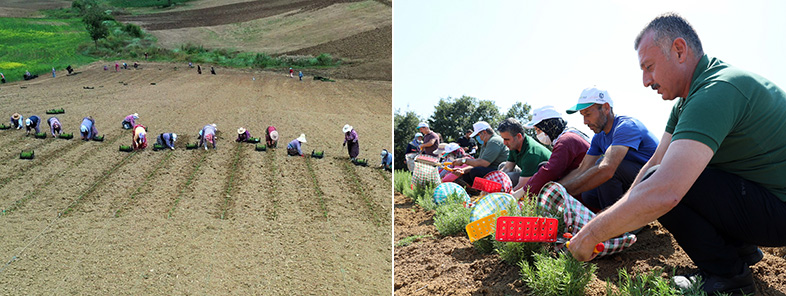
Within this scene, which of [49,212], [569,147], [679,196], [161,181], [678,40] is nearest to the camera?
[679,196]

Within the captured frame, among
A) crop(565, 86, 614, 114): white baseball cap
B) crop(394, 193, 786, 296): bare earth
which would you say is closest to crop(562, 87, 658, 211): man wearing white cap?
crop(565, 86, 614, 114): white baseball cap

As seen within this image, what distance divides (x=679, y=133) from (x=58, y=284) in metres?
5.49

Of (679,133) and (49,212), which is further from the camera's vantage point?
(49,212)

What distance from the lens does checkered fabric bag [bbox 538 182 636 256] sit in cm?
209

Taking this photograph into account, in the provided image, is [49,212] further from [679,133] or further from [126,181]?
[679,133]

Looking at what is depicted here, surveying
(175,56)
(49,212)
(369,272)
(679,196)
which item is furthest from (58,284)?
(175,56)

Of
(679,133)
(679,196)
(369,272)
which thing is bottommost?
(369,272)

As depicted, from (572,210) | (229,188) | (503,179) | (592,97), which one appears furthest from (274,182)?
(572,210)

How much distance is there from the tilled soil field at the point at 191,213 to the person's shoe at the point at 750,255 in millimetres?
3473

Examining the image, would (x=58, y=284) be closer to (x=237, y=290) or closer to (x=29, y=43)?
(x=237, y=290)

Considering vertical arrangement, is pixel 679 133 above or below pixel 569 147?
above

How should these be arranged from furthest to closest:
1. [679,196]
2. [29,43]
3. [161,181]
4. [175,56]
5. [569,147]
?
[175,56] < [29,43] < [161,181] < [569,147] < [679,196]

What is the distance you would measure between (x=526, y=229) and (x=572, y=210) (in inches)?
12.3

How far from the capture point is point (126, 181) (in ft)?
25.2
